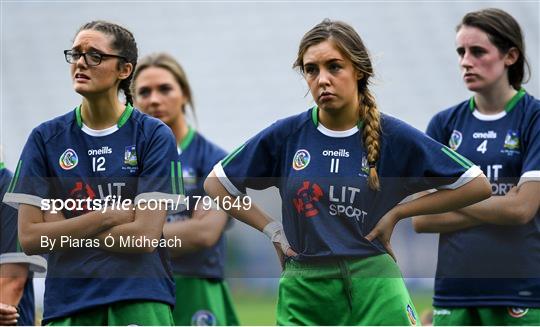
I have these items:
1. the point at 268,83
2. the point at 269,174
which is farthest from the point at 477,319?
the point at 268,83

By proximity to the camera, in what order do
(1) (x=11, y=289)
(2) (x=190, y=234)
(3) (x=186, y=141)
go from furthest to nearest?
1. (3) (x=186, y=141)
2. (2) (x=190, y=234)
3. (1) (x=11, y=289)

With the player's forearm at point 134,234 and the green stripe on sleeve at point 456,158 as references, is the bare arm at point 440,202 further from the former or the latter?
the player's forearm at point 134,234

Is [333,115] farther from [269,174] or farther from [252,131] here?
[252,131]

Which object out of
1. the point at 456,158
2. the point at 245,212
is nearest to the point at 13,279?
the point at 245,212

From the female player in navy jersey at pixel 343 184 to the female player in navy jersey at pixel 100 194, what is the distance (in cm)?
47

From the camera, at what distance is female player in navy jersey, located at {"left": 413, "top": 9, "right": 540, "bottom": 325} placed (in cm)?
546

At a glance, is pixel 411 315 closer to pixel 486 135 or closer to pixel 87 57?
pixel 486 135

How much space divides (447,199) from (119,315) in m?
1.49

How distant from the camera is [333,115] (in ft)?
15.8

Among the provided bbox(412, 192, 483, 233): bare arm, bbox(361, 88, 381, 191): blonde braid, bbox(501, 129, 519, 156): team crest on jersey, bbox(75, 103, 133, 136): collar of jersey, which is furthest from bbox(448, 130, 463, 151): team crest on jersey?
bbox(75, 103, 133, 136): collar of jersey

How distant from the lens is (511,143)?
18.3ft

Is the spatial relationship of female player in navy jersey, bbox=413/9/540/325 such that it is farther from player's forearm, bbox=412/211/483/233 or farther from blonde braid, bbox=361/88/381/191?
blonde braid, bbox=361/88/381/191

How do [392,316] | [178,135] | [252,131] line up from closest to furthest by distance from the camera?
[392,316], [178,135], [252,131]

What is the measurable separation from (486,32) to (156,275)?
7.26 feet
